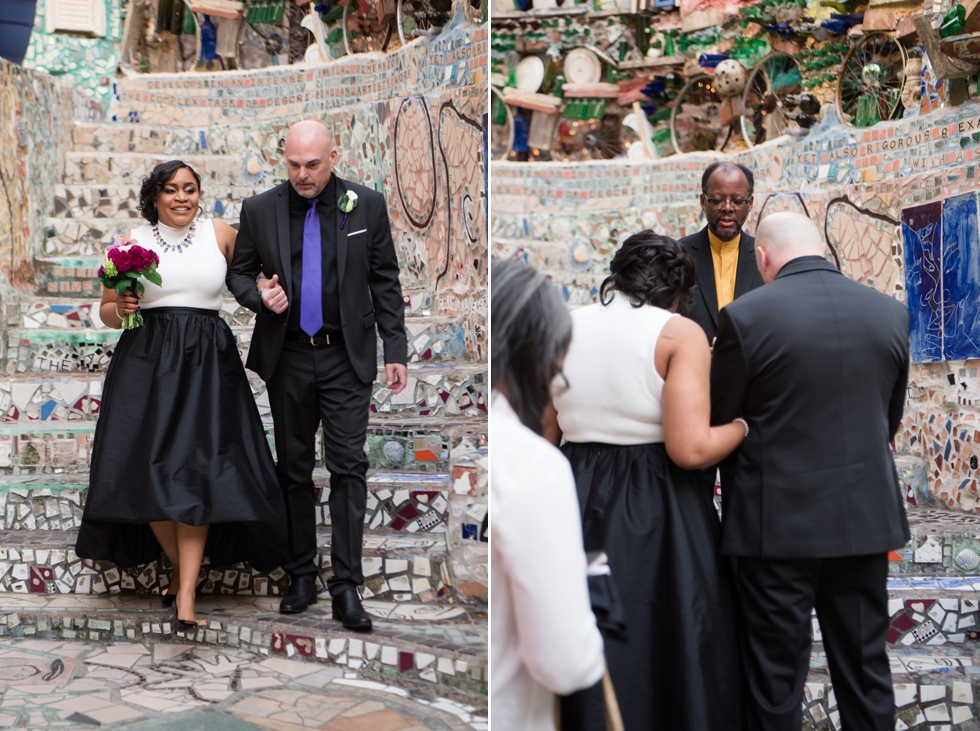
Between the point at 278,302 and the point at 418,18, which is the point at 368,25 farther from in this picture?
the point at 278,302

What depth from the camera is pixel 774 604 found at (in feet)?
8.36

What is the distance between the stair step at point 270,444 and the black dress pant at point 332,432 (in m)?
1.03

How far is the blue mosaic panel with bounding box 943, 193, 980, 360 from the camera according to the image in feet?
15.7

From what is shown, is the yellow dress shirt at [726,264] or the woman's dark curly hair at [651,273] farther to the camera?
the yellow dress shirt at [726,264]

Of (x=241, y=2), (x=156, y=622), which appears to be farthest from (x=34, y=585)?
(x=241, y=2)

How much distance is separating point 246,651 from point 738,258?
2.24 metres

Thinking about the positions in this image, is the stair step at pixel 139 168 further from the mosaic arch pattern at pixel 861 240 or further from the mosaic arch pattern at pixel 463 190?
the mosaic arch pattern at pixel 861 240

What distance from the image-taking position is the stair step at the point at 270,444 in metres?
4.97

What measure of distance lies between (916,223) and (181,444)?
12.3ft

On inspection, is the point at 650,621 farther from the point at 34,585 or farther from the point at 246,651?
the point at 34,585

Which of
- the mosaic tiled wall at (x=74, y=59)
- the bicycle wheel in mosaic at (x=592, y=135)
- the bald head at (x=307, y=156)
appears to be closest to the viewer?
the bald head at (x=307, y=156)

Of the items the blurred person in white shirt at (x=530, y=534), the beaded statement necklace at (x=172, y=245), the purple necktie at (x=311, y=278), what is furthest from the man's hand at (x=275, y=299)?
the blurred person in white shirt at (x=530, y=534)

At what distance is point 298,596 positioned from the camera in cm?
388

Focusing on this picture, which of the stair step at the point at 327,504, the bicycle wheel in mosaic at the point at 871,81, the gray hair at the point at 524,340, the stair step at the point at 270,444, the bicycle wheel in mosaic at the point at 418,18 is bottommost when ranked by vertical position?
the stair step at the point at 327,504
